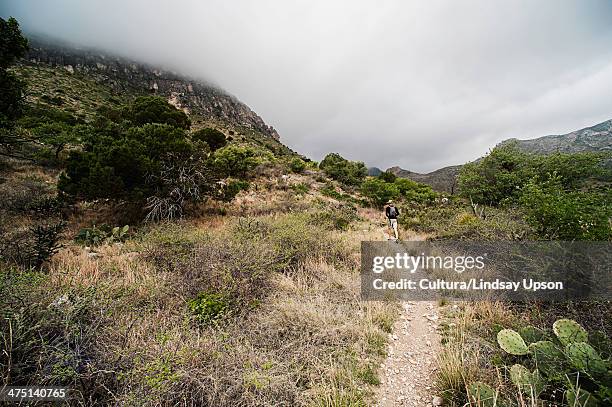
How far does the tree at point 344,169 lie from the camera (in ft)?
80.2

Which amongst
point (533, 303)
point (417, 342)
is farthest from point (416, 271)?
point (417, 342)

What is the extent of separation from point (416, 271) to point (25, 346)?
7.29 m

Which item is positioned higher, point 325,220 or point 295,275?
point 325,220

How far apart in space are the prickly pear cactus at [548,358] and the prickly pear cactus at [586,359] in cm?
14

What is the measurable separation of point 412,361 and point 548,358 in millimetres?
1482

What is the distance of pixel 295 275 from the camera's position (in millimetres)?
5738

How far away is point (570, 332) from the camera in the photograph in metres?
2.64

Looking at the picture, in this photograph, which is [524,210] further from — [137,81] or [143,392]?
[137,81]

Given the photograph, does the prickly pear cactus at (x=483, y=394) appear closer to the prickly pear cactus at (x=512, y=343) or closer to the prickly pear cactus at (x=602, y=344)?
the prickly pear cactus at (x=512, y=343)

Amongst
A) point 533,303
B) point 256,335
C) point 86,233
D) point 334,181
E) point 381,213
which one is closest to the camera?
point 256,335

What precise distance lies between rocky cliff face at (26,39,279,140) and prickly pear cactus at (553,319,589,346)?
49.0m

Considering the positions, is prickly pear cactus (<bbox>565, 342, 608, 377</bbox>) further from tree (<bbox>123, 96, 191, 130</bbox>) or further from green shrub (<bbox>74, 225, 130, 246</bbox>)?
tree (<bbox>123, 96, 191, 130</bbox>)

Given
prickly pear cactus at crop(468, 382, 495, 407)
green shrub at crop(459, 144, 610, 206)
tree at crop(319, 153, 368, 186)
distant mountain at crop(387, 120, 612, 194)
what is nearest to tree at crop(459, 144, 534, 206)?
green shrub at crop(459, 144, 610, 206)

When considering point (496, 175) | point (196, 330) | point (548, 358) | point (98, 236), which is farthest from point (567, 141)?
point (98, 236)
